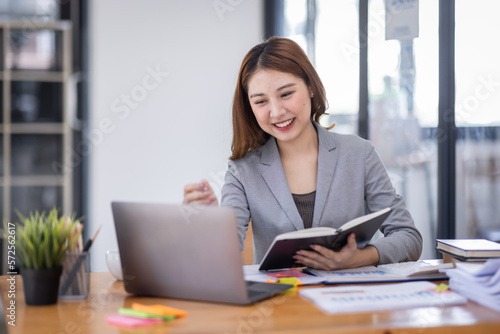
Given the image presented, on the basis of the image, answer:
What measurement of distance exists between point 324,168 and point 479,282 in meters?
0.82

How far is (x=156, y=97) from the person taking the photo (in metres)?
4.22

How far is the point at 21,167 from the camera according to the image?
4.34 metres

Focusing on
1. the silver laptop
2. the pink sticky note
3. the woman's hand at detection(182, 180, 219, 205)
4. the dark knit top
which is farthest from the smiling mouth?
the pink sticky note

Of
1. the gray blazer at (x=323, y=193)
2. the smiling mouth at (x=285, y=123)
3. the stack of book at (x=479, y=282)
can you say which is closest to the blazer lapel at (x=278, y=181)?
the gray blazer at (x=323, y=193)

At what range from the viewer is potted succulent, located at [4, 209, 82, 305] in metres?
1.21

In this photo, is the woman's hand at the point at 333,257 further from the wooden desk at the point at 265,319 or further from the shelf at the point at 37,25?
the shelf at the point at 37,25

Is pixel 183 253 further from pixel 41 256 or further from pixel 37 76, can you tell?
pixel 37 76

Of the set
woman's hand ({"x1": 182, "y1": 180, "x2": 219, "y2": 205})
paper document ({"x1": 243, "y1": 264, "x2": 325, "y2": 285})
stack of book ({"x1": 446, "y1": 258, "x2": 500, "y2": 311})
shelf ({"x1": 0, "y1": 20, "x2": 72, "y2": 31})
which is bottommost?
paper document ({"x1": 243, "y1": 264, "x2": 325, "y2": 285})

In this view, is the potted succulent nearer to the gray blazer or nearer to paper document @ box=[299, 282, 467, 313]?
paper document @ box=[299, 282, 467, 313]

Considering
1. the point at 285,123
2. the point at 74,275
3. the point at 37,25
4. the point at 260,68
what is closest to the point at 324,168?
the point at 285,123

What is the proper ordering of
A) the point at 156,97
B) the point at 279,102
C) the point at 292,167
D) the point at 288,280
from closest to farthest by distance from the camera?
the point at 288,280
the point at 279,102
the point at 292,167
the point at 156,97

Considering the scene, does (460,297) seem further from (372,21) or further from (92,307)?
(372,21)

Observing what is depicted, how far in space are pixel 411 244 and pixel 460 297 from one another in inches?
22.2

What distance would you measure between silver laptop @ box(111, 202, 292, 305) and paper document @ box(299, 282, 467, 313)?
0.11 meters
